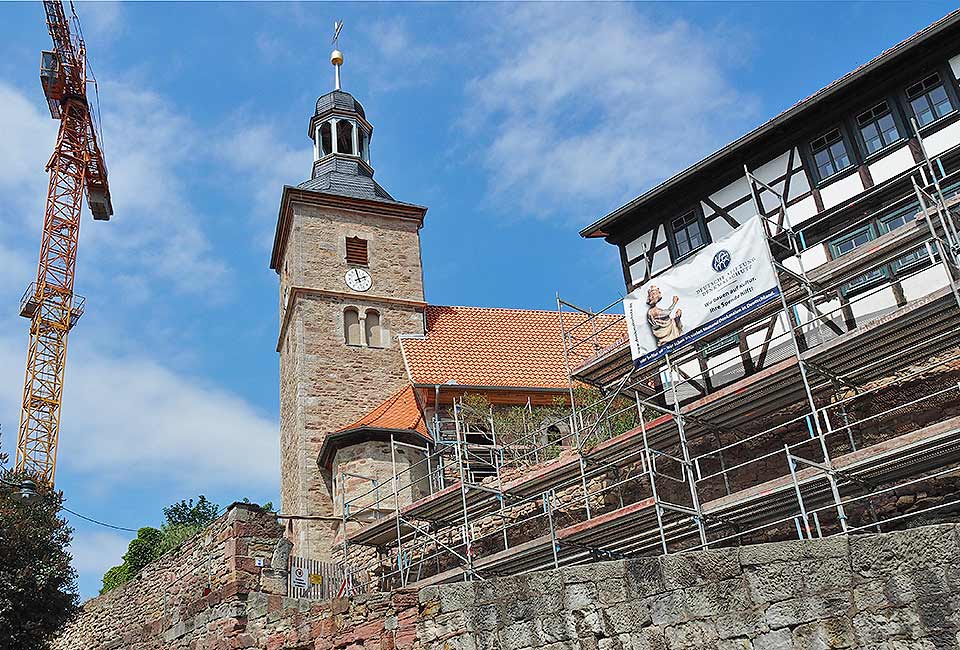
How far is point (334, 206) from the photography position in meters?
29.8

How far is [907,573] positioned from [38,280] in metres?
41.1

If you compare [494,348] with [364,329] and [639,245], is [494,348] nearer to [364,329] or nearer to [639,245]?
[364,329]

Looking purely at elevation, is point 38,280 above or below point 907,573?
above

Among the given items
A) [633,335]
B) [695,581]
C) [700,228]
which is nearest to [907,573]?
[695,581]

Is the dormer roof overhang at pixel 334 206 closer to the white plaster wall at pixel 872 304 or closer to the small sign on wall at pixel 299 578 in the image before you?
the small sign on wall at pixel 299 578

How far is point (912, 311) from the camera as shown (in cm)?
1195

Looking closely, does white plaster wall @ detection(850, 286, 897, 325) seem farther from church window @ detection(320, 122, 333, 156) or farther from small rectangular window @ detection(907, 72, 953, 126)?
church window @ detection(320, 122, 333, 156)

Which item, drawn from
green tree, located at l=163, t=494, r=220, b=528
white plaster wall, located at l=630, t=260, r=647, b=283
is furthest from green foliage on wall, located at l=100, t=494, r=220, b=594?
white plaster wall, located at l=630, t=260, r=647, b=283

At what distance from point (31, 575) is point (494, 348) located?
1533 centimetres

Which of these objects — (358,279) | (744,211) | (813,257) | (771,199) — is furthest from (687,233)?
(358,279)

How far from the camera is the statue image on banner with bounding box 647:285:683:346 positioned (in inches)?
585

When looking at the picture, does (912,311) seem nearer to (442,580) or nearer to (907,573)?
(907,573)

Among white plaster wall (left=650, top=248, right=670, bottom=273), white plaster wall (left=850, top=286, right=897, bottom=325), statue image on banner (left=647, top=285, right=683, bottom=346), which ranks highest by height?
white plaster wall (left=650, top=248, right=670, bottom=273)

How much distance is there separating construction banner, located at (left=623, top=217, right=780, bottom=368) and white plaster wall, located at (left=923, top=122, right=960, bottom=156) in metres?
2.75
